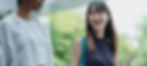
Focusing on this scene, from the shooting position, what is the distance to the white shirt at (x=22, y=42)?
44.7 inches

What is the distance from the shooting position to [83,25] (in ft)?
4.22

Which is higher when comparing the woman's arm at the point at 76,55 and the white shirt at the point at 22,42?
the white shirt at the point at 22,42

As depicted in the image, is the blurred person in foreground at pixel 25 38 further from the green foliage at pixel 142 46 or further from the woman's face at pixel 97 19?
the green foliage at pixel 142 46

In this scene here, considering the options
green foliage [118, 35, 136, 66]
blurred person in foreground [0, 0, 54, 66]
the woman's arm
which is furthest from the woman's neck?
green foliage [118, 35, 136, 66]

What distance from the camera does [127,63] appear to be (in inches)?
51.2

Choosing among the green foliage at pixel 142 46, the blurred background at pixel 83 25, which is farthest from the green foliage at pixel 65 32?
the green foliage at pixel 142 46

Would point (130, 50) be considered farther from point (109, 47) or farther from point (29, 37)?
point (29, 37)

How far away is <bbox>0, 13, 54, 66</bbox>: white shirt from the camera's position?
1136mm

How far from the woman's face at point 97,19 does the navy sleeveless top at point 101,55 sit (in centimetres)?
6

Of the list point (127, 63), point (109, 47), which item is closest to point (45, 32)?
point (109, 47)

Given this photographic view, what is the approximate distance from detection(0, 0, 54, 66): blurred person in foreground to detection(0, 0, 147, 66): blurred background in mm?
45

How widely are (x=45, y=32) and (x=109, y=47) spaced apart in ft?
0.99

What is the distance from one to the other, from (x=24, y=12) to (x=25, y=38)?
12cm

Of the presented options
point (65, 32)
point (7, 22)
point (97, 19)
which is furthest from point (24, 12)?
point (97, 19)
